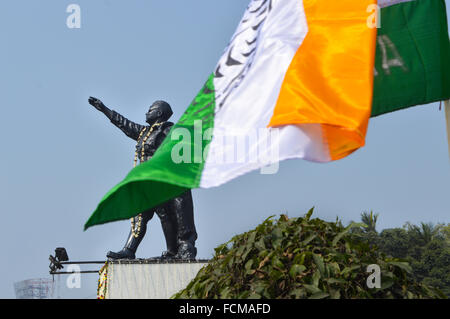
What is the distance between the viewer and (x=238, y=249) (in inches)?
132

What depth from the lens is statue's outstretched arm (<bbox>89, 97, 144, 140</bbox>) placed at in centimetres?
866

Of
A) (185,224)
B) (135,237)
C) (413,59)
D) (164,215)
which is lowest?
(135,237)

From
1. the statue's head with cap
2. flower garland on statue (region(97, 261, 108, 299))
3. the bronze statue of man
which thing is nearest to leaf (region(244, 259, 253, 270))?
flower garland on statue (region(97, 261, 108, 299))

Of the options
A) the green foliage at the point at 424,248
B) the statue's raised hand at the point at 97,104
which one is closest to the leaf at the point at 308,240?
the statue's raised hand at the point at 97,104

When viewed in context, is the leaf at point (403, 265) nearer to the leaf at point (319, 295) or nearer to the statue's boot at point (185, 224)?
the leaf at point (319, 295)

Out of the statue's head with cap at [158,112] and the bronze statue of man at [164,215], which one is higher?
the statue's head with cap at [158,112]

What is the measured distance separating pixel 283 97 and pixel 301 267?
1.25m

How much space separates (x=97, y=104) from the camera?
345 inches

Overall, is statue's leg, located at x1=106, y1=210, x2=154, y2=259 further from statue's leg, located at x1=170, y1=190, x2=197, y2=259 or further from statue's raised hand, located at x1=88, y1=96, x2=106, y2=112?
statue's raised hand, located at x1=88, y1=96, x2=106, y2=112

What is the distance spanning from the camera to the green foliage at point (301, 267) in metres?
3.02

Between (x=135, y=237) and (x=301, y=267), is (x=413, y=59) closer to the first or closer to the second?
(x=301, y=267)

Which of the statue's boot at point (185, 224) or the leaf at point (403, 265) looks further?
the statue's boot at point (185, 224)

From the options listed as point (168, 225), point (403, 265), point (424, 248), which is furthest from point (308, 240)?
point (424, 248)
